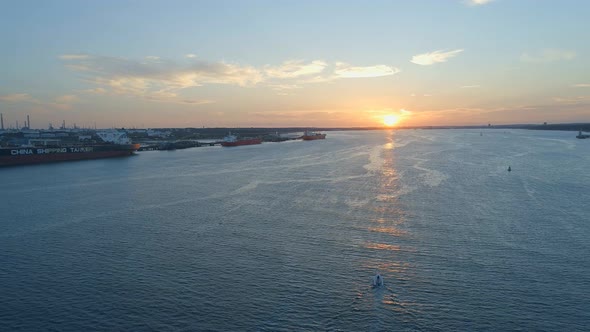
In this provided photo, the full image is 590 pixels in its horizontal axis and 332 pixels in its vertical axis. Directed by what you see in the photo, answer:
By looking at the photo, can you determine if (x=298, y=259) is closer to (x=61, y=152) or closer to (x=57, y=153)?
(x=57, y=153)

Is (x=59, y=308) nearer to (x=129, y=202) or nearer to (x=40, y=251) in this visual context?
(x=40, y=251)

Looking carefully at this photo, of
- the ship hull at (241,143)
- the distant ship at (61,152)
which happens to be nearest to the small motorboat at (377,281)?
the distant ship at (61,152)

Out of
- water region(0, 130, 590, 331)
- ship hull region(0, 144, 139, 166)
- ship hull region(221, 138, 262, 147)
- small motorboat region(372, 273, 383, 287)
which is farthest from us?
ship hull region(221, 138, 262, 147)

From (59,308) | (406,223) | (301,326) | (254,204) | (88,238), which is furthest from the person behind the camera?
(254,204)

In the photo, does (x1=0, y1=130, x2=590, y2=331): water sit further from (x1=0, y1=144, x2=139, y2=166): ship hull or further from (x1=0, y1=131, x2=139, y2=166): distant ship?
(x1=0, y1=131, x2=139, y2=166): distant ship

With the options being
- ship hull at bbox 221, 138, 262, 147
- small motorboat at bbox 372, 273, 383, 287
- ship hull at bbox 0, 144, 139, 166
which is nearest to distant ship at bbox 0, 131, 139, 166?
ship hull at bbox 0, 144, 139, 166

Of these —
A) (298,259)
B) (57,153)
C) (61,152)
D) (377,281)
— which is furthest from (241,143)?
(377,281)

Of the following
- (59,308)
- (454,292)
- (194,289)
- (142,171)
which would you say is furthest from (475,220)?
(142,171)
